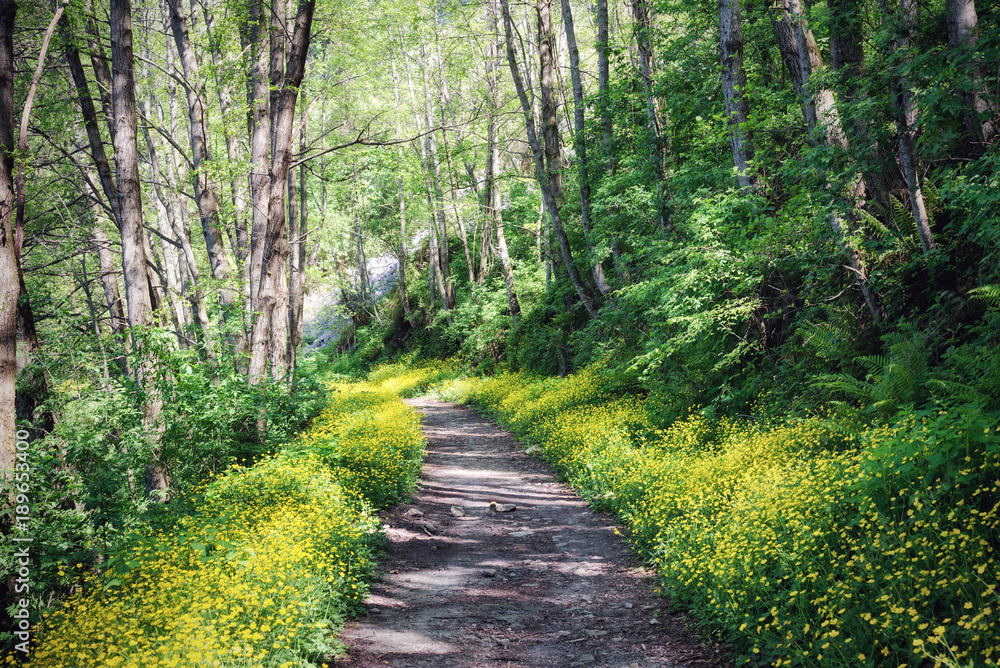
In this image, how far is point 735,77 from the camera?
9.16 meters

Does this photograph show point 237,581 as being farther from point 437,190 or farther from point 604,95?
point 437,190

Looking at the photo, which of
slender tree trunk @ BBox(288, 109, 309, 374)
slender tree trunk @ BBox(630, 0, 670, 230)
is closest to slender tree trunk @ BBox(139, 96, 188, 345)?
slender tree trunk @ BBox(288, 109, 309, 374)

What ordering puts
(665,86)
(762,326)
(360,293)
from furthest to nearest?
(360,293) → (665,86) → (762,326)

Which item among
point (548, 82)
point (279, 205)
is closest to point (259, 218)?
point (279, 205)

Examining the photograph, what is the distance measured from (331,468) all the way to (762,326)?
6671mm

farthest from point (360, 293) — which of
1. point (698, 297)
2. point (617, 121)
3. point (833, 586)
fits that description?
point (833, 586)

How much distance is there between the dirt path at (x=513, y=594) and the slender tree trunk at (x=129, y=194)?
11.4ft

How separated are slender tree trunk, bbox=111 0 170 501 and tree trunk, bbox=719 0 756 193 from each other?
8.64m

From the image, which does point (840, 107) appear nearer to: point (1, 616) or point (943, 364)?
point (943, 364)

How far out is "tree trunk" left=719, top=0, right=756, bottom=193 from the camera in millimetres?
8938

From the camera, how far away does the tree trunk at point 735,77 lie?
29.3 ft

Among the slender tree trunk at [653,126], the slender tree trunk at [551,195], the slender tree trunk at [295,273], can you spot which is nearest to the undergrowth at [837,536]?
the slender tree trunk at [653,126]

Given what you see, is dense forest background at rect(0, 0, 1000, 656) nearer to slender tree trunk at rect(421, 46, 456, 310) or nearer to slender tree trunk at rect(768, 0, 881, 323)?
slender tree trunk at rect(768, 0, 881, 323)

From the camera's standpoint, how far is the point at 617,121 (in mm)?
15367
